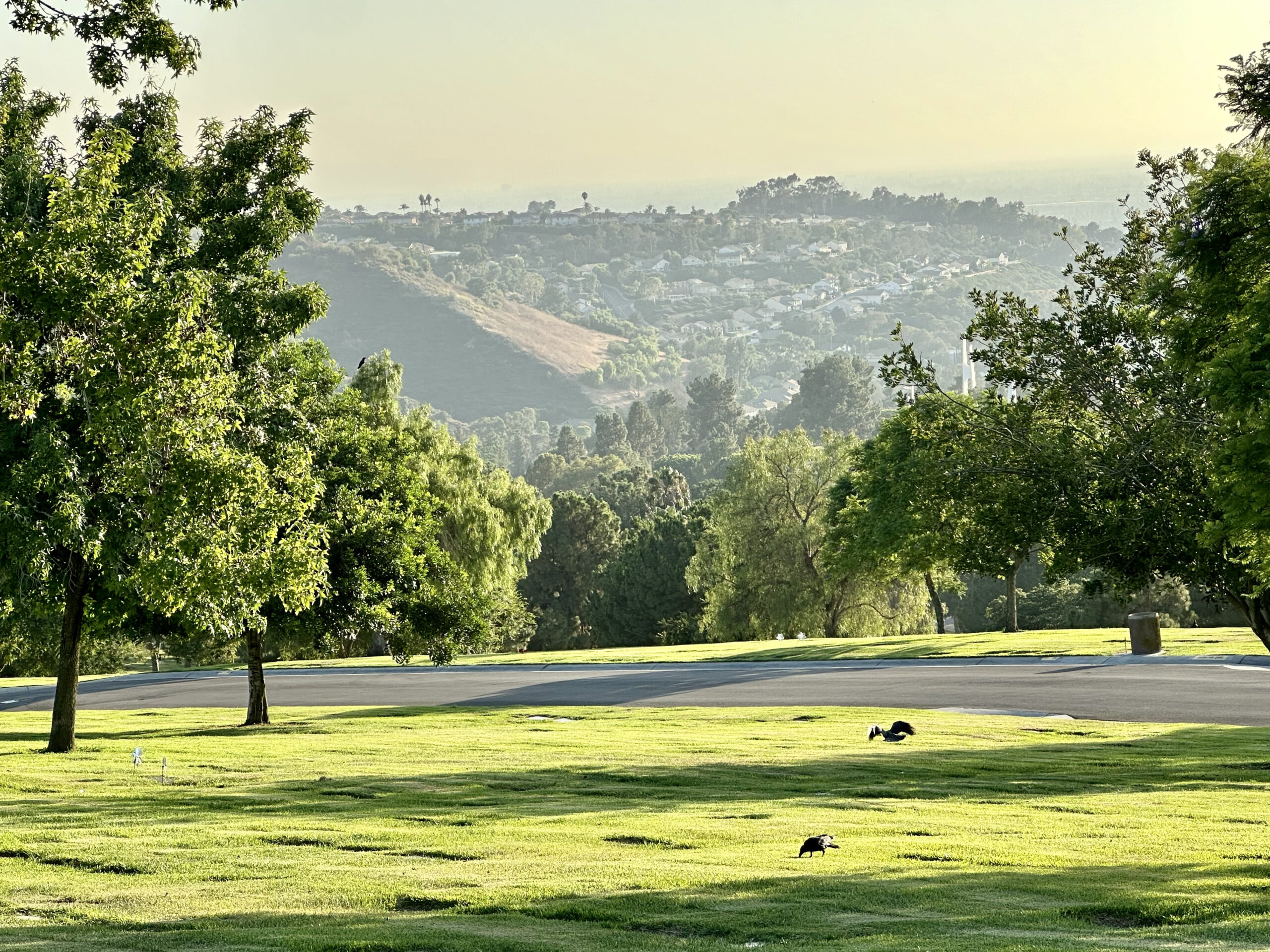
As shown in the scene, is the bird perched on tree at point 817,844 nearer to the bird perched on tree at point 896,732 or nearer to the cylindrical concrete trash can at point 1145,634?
the bird perched on tree at point 896,732

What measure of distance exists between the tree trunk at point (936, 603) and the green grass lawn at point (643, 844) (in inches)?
1430

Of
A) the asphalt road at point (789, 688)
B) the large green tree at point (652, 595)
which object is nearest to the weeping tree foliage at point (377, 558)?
the asphalt road at point (789, 688)

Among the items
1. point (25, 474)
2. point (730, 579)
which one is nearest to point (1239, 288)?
point (25, 474)

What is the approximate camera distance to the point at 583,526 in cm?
9681

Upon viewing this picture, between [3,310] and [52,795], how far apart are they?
6.45m

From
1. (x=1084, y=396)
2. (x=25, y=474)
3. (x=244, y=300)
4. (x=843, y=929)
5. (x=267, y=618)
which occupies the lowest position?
(x=843, y=929)

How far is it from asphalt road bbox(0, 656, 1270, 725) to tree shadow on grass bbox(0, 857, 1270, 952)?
16.0 metres

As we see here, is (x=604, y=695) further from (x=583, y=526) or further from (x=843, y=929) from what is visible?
(x=583, y=526)

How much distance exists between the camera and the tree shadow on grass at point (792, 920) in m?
8.39

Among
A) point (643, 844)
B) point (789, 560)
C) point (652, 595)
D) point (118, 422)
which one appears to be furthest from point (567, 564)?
point (643, 844)

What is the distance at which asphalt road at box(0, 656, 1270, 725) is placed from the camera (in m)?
27.7

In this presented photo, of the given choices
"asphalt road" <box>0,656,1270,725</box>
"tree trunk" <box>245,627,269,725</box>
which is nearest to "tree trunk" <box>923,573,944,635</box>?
"asphalt road" <box>0,656,1270,725</box>

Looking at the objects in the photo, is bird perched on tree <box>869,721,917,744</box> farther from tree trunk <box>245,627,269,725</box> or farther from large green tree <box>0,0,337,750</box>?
tree trunk <box>245,627,269,725</box>

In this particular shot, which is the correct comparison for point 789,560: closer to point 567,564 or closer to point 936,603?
point 936,603
